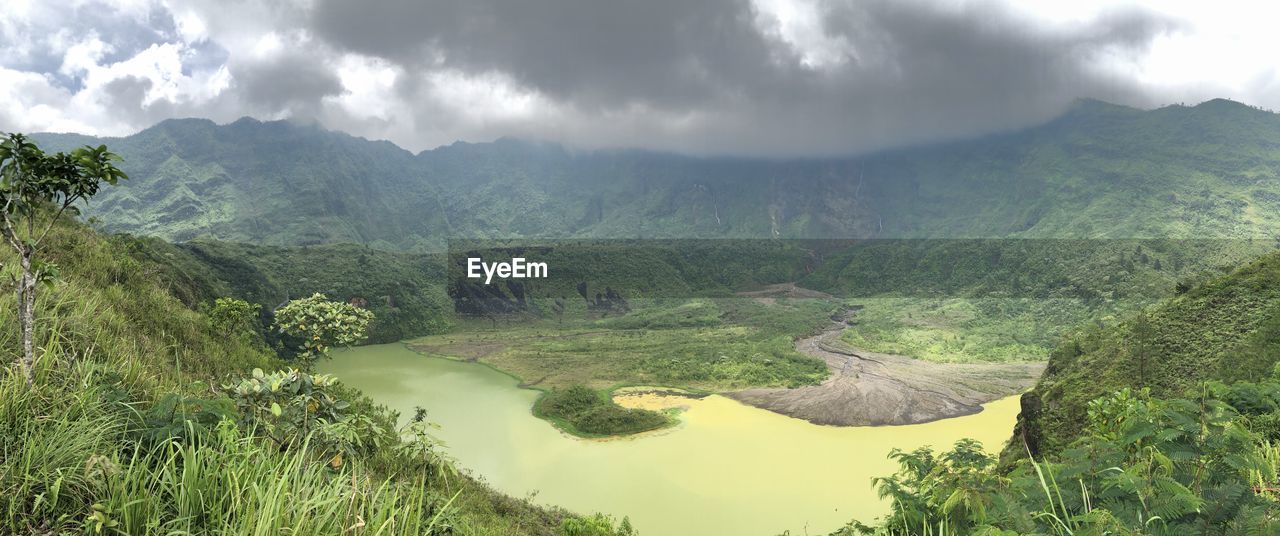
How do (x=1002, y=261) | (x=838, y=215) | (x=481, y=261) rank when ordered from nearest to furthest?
(x=1002, y=261), (x=481, y=261), (x=838, y=215)

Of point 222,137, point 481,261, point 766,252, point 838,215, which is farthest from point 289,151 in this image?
point 838,215

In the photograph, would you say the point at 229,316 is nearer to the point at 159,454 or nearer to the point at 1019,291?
the point at 159,454

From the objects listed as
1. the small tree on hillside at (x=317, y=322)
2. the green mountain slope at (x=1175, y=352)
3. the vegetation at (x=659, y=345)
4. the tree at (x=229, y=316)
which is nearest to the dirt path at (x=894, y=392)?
the vegetation at (x=659, y=345)

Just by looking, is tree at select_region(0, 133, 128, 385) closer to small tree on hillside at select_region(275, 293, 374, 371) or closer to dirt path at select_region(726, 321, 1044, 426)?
small tree on hillside at select_region(275, 293, 374, 371)

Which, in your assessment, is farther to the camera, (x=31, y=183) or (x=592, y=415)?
(x=592, y=415)

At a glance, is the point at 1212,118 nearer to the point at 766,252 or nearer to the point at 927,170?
the point at 927,170

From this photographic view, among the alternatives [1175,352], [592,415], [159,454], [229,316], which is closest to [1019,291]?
[1175,352]
